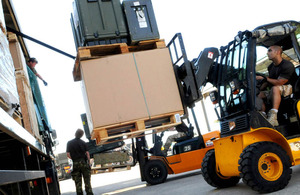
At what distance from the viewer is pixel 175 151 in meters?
10.1

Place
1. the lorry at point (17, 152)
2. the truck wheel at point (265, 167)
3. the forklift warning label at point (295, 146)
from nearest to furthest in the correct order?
the lorry at point (17, 152) < the truck wheel at point (265, 167) < the forklift warning label at point (295, 146)

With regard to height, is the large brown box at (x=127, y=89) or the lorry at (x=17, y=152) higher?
the large brown box at (x=127, y=89)

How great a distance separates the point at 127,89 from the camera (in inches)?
181

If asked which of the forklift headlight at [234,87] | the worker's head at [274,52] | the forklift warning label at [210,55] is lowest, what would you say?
the forklift headlight at [234,87]

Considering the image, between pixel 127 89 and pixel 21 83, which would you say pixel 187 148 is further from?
pixel 21 83

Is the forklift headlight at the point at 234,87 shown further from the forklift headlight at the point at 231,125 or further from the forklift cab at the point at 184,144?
the forklift cab at the point at 184,144

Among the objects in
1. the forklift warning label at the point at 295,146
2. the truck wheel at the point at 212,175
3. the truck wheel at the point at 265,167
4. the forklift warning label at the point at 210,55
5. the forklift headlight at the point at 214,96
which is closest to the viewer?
the truck wheel at the point at 265,167

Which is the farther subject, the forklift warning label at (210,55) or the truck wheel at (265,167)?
the forklift warning label at (210,55)

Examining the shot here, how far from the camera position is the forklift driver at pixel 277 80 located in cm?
514

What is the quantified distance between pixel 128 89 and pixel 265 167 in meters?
2.07

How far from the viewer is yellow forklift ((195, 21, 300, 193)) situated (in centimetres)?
477

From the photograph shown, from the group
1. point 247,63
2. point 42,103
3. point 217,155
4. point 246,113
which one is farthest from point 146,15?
point 42,103

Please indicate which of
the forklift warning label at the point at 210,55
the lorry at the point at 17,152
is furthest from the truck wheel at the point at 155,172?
the forklift warning label at the point at 210,55

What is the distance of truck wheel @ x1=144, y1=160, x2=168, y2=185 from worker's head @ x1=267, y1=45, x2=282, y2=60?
17.0 ft
